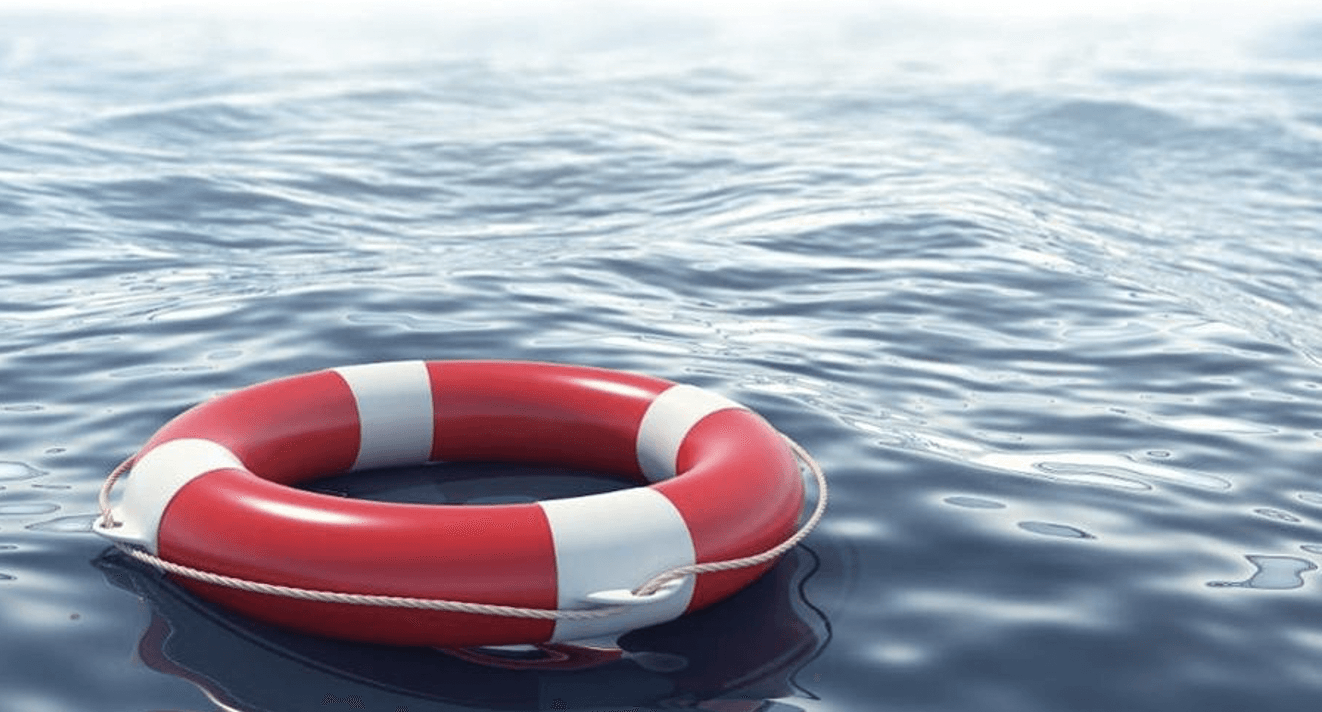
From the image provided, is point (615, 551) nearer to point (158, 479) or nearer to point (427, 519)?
point (427, 519)

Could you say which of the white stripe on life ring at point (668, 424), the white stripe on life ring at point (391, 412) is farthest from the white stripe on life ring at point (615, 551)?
the white stripe on life ring at point (391, 412)

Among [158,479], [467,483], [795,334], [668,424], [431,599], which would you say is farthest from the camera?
[795,334]

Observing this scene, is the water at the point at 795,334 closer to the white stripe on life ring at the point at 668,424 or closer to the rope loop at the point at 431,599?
the rope loop at the point at 431,599

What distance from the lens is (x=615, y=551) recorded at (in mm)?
2701

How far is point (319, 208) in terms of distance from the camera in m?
7.49

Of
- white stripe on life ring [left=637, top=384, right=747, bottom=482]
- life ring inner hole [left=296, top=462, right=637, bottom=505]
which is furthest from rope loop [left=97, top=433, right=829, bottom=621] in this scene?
life ring inner hole [left=296, top=462, right=637, bottom=505]

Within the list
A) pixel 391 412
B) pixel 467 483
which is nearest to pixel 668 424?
pixel 467 483

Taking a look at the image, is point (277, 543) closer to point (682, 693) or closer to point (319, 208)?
point (682, 693)

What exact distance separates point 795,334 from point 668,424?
71.0 inches

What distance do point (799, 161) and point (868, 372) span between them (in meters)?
4.67

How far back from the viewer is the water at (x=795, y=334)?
2.72 m

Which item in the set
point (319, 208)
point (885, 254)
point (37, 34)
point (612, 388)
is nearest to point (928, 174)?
point (885, 254)

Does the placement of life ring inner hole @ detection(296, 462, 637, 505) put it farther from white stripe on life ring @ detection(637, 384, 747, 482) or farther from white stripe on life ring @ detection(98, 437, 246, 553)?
white stripe on life ring @ detection(98, 437, 246, 553)

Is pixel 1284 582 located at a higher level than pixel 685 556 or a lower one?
lower
